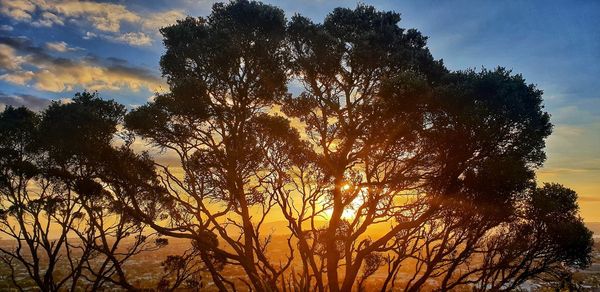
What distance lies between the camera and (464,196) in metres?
20.5

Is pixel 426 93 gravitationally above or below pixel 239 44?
below

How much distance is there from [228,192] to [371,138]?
777 cm

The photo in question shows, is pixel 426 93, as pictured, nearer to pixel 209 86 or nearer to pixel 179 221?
pixel 209 86

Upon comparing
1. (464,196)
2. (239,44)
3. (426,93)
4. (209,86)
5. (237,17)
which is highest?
(237,17)

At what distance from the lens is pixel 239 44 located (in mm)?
20562

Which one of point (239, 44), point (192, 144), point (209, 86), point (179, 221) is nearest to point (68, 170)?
point (179, 221)

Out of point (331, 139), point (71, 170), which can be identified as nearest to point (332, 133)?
point (331, 139)

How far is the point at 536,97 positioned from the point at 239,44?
44.5ft

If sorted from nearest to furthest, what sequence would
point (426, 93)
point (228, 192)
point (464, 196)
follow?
point (426, 93) < point (464, 196) < point (228, 192)

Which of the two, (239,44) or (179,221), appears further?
(179,221)

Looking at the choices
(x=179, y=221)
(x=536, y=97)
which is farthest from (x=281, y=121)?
(x=536, y=97)

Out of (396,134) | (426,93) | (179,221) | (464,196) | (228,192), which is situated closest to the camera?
(426,93)

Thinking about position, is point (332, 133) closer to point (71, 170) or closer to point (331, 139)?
point (331, 139)

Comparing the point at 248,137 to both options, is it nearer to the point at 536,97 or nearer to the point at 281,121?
the point at 281,121
